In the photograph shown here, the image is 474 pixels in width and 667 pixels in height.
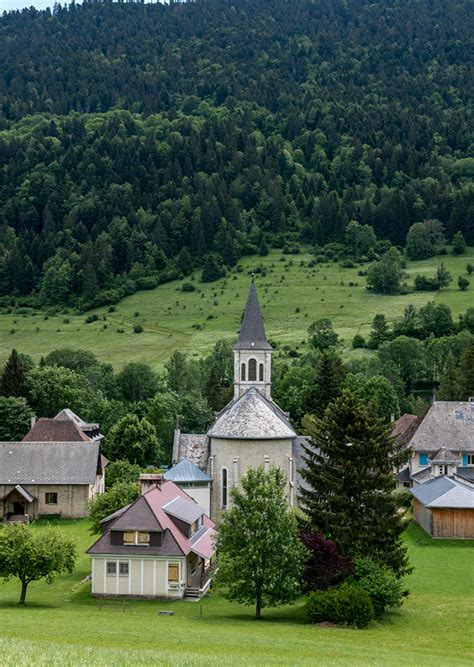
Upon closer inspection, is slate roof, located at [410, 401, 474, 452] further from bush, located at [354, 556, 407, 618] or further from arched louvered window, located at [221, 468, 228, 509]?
bush, located at [354, 556, 407, 618]

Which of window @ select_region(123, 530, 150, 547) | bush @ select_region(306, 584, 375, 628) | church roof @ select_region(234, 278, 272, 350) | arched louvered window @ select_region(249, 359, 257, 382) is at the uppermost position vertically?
church roof @ select_region(234, 278, 272, 350)

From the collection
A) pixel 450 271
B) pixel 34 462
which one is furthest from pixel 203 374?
pixel 450 271

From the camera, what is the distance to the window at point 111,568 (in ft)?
160

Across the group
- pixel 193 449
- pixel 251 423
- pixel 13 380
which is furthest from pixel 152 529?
pixel 13 380

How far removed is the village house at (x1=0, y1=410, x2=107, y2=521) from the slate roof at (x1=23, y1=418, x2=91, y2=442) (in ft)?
26.9

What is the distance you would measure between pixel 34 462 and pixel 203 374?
171ft

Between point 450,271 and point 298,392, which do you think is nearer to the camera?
point 298,392

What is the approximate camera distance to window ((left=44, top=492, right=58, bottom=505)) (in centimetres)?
7562

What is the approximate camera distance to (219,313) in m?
165

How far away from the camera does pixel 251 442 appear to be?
224 ft

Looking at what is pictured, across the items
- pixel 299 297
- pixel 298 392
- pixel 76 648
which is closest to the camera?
pixel 76 648

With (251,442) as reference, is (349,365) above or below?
above

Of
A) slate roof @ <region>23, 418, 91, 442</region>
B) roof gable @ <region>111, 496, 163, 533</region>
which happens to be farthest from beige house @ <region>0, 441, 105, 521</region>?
roof gable @ <region>111, 496, 163, 533</region>

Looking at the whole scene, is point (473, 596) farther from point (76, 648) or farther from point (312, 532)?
point (76, 648)
